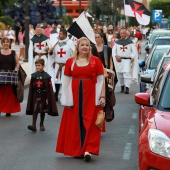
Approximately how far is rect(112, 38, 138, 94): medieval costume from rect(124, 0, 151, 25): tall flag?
5604 mm

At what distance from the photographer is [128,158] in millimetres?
10438

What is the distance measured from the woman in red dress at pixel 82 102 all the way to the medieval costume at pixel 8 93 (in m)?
5.09

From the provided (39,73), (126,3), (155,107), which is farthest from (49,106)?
(126,3)

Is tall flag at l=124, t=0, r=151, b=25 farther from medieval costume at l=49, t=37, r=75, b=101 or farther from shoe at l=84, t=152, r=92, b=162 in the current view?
shoe at l=84, t=152, r=92, b=162

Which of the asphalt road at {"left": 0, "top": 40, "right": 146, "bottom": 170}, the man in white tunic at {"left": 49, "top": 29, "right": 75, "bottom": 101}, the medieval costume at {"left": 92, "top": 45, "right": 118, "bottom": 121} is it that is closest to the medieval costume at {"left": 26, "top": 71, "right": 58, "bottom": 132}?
the asphalt road at {"left": 0, "top": 40, "right": 146, "bottom": 170}

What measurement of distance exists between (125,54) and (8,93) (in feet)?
19.7

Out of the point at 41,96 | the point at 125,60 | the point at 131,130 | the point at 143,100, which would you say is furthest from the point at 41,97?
the point at 125,60

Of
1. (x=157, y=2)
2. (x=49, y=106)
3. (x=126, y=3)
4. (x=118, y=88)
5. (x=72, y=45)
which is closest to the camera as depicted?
(x=49, y=106)

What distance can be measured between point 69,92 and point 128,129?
10.9 feet

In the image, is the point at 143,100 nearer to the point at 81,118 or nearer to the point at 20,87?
the point at 81,118

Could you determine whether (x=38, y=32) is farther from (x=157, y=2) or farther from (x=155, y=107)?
(x=157, y=2)

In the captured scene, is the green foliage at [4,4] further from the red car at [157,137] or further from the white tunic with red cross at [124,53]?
the red car at [157,137]

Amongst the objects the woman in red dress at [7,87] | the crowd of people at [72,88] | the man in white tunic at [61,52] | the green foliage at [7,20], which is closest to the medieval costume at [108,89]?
the crowd of people at [72,88]

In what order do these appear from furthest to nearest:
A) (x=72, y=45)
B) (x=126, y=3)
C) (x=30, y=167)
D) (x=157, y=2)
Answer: (x=157, y=2) < (x=126, y=3) < (x=72, y=45) < (x=30, y=167)
